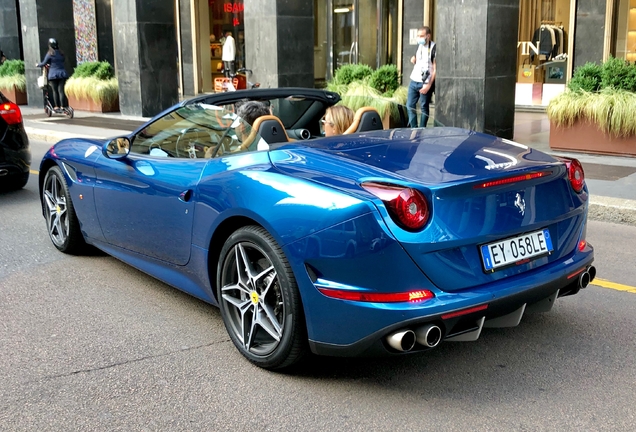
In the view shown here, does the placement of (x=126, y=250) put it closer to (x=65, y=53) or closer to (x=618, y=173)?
(x=618, y=173)

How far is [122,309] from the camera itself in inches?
202

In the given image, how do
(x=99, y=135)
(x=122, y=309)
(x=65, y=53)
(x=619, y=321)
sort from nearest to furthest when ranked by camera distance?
1. (x=619, y=321)
2. (x=122, y=309)
3. (x=99, y=135)
4. (x=65, y=53)

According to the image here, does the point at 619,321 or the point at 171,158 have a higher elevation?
the point at 171,158

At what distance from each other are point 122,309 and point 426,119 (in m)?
2.47

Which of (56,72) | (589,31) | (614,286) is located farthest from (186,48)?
(614,286)

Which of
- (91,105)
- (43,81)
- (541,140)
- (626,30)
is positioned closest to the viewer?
(541,140)

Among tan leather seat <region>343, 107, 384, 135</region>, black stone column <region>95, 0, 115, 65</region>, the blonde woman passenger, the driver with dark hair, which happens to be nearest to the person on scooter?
black stone column <region>95, 0, 115, 65</region>

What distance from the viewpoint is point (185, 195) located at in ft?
14.9

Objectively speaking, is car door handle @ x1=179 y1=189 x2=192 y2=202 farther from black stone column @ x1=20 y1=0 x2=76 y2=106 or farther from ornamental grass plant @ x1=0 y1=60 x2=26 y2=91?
ornamental grass plant @ x1=0 y1=60 x2=26 y2=91

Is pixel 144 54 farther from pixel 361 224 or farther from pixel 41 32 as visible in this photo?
pixel 361 224

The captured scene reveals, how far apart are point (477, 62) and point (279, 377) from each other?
9.31m

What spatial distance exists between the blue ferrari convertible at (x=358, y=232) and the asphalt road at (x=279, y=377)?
10.1 inches

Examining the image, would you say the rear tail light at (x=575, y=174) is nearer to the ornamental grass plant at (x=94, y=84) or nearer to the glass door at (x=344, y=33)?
the ornamental grass plant at (x=94, y=84)

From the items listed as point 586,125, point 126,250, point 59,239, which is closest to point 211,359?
point 126,250
